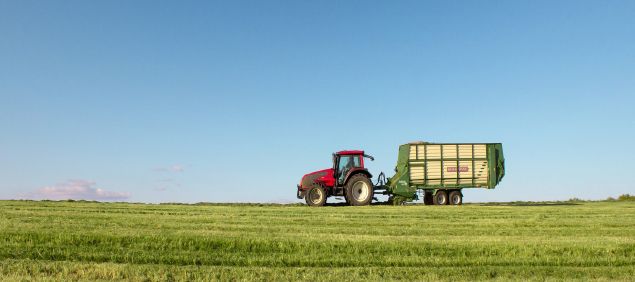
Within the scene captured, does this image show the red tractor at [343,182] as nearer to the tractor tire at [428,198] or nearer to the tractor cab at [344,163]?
the tractor cab at [344,163]

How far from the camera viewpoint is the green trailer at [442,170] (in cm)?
2233

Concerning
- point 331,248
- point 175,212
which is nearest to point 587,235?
point 331,248

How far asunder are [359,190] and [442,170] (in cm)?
378

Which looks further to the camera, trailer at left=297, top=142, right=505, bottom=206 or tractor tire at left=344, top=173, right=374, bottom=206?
trailer at left=297, top=142, right=505, bottom=206

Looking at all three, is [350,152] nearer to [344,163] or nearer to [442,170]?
[344,163]

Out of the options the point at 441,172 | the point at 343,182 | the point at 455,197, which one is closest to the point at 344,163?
the point at 343,182

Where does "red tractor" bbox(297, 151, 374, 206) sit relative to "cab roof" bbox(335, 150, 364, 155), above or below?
below

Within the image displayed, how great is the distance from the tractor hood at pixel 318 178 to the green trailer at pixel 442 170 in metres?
2.39

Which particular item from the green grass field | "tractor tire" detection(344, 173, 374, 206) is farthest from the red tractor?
the green grass field

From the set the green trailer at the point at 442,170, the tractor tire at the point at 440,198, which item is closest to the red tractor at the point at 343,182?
the green trailer at the point at 442,170

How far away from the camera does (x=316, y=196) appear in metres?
21.1

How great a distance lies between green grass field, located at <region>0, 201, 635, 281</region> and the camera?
694 cm

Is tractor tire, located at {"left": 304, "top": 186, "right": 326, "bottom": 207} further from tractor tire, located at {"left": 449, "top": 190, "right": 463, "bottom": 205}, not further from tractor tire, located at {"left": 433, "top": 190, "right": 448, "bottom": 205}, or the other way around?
tractor tire, located at {"left": 449, "top": 190, "right": 463, "bottom": 205}

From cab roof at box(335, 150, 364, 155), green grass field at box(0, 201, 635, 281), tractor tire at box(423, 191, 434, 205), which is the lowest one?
green grass field at box(0, 201, 635, 281)
